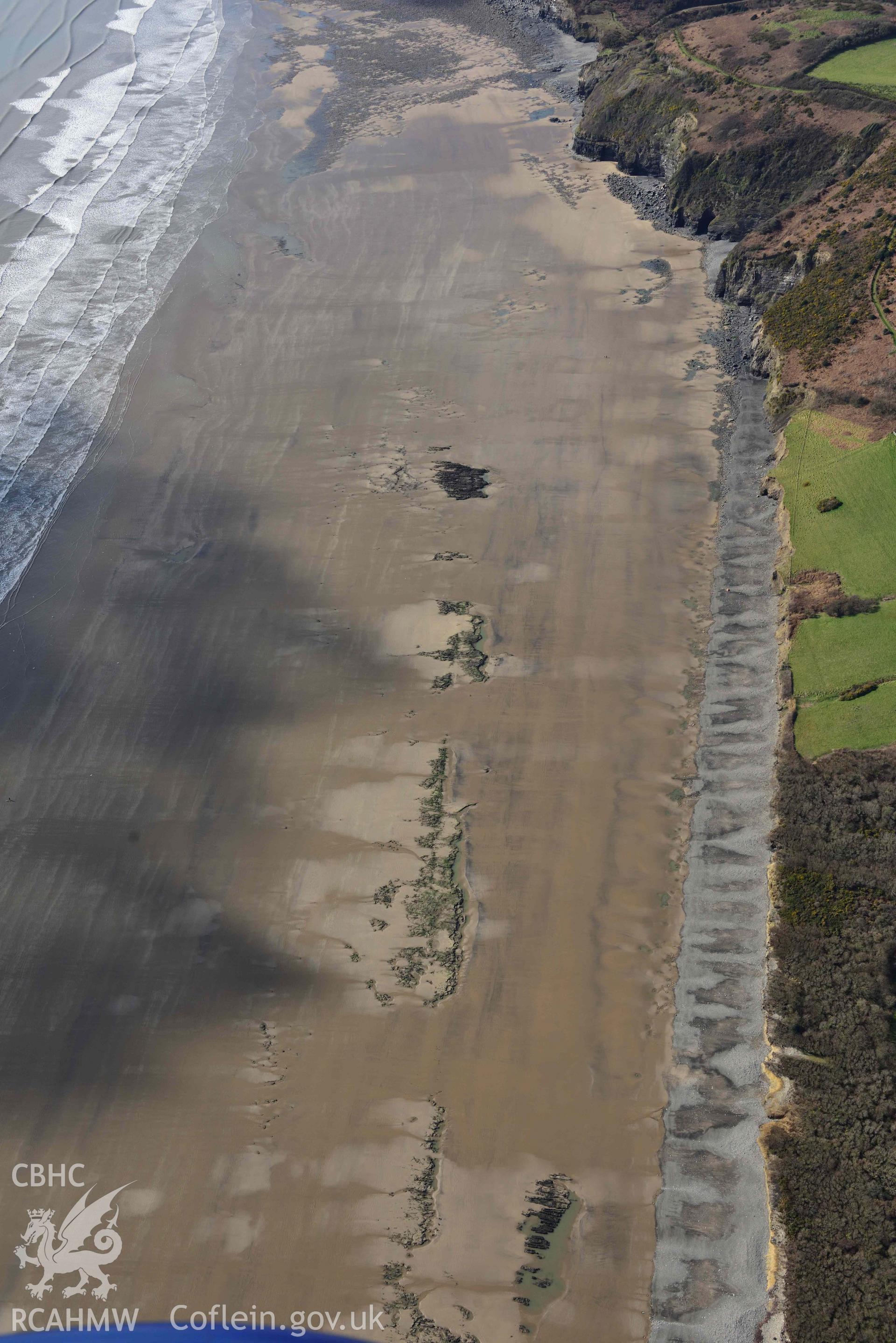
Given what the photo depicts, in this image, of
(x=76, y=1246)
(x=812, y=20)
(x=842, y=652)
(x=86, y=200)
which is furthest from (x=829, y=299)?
(x=76, y=1246)

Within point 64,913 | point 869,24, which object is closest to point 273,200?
point 869,24

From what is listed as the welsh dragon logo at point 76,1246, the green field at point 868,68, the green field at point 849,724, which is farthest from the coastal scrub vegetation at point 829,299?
the welsh dragon logo at point 76,1246

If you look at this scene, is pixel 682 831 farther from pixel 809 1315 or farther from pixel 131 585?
pixel 131 585

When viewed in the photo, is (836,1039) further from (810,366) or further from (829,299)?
(829,299)

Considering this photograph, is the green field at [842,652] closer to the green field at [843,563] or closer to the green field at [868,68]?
the green field at [843,563]

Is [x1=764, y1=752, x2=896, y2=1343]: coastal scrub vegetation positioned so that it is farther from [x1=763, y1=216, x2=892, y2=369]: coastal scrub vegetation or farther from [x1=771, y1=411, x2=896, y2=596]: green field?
[x1=763, y1=216, x2=892, y2=369]: coastal scrub vegetation

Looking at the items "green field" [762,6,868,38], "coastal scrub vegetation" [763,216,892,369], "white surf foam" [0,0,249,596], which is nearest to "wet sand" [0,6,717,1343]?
"white surf foam" [0,0,249,596]
